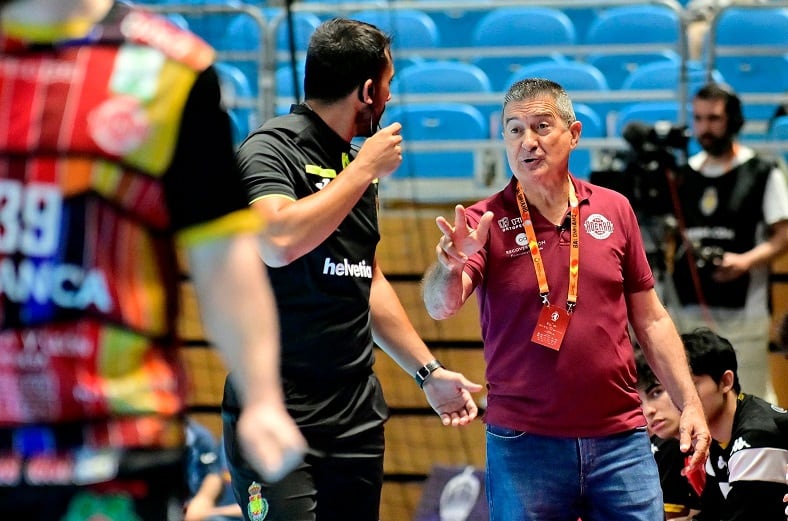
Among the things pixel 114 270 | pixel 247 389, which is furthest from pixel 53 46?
pixel 247 389

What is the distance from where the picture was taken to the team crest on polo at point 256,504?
127 inches

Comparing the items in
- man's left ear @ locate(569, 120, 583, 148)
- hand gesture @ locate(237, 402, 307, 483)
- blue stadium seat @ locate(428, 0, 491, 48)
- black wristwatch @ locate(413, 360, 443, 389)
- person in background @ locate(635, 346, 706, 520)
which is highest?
Result: blue stadium seat @ locate(428, 0, 491, 48)

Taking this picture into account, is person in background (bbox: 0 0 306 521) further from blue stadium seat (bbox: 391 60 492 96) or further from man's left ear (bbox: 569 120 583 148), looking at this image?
blue stadium seat (bbox: 391 60 492 96)

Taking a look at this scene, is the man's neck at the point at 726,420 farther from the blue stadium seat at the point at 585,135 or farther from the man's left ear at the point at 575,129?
the blue stadium seat at the point at 585,135

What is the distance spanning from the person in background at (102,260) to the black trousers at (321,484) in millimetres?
1455

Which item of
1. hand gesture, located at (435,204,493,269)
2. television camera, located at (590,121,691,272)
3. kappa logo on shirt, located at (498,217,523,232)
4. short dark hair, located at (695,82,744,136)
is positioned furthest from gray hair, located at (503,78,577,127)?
short dark hair, located at (695,82,744,136)

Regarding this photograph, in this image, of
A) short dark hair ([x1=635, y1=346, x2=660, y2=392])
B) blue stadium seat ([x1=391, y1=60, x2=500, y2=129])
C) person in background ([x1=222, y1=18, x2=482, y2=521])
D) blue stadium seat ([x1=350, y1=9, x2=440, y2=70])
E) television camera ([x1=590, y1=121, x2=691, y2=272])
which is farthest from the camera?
blue stadium seat ([x1=350, y1=9, x2=440, y2=70])

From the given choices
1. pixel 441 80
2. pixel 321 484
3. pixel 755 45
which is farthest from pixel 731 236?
pixel 321 484

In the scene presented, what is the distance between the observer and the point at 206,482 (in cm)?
575

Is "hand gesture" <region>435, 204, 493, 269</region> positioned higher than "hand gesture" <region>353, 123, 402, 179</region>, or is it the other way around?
"hand gesture" <region>353, 123, 402, 179</region>

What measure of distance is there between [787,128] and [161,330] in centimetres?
550

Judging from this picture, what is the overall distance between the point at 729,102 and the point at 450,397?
2.70 meters

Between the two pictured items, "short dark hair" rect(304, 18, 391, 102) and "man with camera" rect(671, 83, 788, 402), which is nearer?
"short dark hair" rect(304, 18, 391, 102)

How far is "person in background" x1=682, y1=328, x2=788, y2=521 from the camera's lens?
13.0 ft
